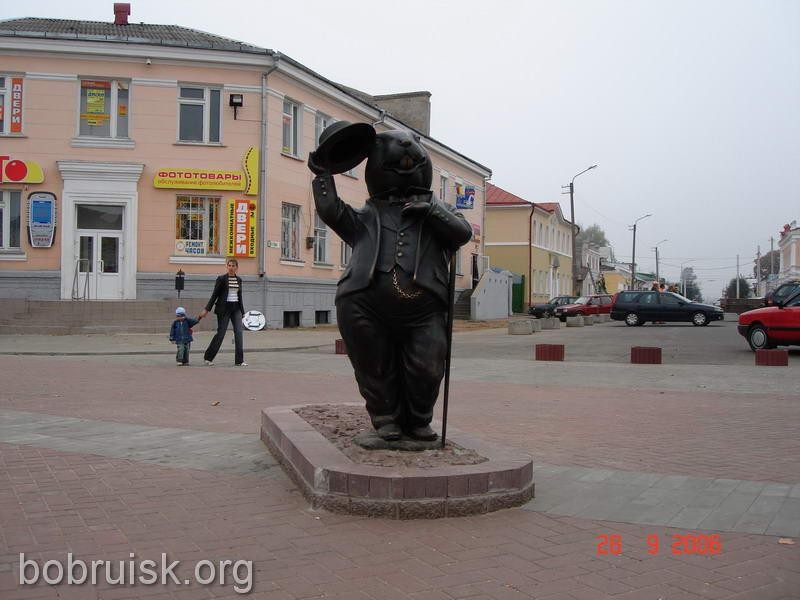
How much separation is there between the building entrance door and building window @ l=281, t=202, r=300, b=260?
510 cm

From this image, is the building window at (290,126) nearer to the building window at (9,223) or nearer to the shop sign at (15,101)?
the shop sign at (15,101)

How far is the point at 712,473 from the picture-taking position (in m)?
5.38

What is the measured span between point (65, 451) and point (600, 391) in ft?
23.2

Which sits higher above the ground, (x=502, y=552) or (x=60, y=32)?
(x=60, y=32)

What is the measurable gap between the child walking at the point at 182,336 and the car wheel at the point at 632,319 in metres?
23.4

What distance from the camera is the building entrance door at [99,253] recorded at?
75.4 ft

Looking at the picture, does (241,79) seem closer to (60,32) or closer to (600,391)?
(60,32)

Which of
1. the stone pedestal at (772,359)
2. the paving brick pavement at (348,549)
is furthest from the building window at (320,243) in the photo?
A: the paving brick pavement at (348,549)

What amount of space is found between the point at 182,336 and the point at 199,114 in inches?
504

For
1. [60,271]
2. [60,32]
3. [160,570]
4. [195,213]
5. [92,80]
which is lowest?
[160,570]

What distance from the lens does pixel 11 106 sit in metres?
22.8

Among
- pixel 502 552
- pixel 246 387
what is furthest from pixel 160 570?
pixel 246 387

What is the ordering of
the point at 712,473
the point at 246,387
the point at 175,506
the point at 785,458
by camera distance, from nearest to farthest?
1. the point at 175,506
2. the point at 712,473
3. the point at 785,458
4. the point at 246,387
